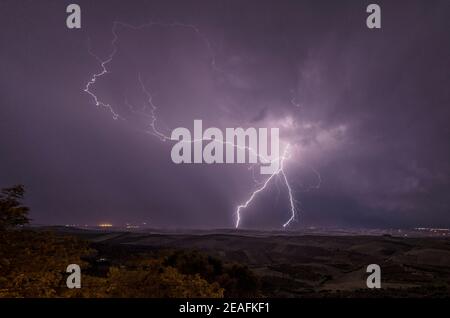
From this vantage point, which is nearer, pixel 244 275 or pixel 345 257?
pixel 244 275

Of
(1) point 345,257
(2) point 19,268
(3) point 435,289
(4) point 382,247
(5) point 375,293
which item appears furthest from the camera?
(4) point 382,247

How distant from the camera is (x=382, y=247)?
317 ft

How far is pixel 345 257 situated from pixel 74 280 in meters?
80.3

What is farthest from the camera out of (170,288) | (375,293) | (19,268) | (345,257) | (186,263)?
(345,257)
